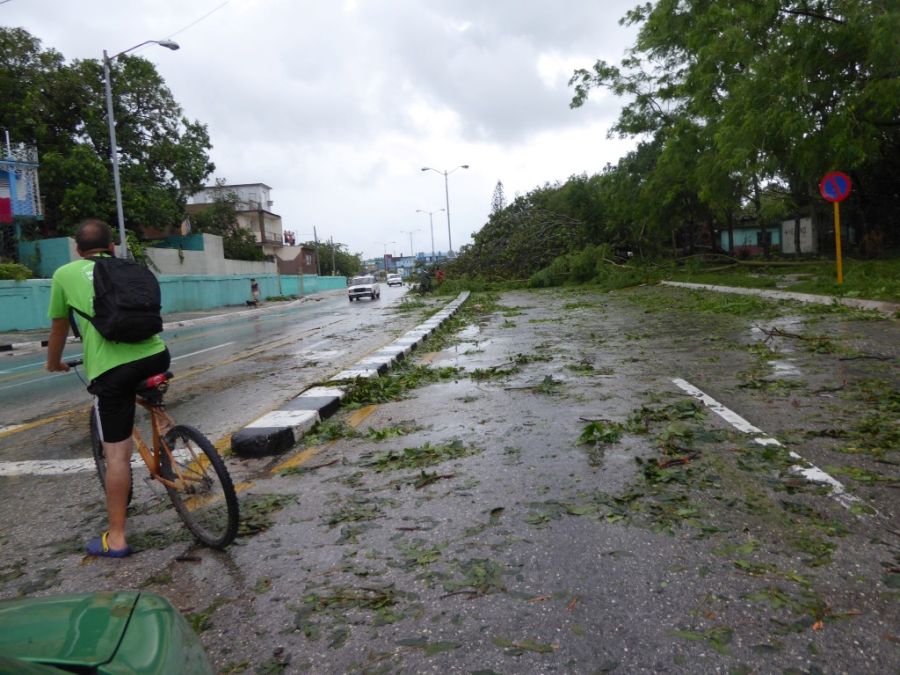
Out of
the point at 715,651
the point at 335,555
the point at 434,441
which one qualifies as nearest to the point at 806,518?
the point at 715,651

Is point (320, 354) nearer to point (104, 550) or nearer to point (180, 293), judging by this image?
point (104, 550)

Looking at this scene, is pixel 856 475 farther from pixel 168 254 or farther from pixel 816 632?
pixel 168 254

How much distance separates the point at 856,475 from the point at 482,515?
7.56 ft

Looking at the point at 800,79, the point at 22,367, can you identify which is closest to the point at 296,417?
→ the point at 22,367

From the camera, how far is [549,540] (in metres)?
3.31

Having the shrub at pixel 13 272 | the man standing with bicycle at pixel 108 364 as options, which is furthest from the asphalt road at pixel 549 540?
the shrub at pixel 13 272

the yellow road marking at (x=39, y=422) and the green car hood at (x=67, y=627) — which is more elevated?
the green car hood at (x=67, y=627)

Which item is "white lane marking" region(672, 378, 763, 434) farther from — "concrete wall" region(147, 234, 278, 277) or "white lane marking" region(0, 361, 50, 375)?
"concrete wall" region(147, 234, 278, 277)

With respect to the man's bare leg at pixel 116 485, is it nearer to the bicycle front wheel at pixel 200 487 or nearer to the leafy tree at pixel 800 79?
the bicycle front wheel at pixel 200 487

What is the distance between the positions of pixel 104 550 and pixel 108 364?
101 cm

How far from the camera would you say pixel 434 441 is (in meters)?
5.41

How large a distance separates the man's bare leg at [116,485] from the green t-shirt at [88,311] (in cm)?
42

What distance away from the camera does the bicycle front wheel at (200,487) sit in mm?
3420

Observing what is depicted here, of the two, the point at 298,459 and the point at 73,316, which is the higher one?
the point at 73,316
